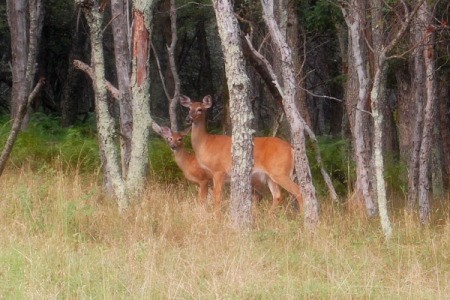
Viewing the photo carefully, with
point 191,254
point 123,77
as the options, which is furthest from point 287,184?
point 191,254

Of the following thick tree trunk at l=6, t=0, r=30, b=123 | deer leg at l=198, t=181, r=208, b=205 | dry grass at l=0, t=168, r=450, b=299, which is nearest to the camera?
dry grass at l=0, t=168, r=450, b=299

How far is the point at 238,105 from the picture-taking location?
9500mm

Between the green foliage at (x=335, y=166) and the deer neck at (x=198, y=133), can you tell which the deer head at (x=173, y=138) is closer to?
the deer neck at (x=198, y=133)

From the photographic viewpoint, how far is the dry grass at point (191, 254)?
7109 mm

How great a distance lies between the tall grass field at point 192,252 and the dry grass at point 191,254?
0.01 metres

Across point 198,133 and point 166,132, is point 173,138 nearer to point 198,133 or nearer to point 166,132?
point 166,132

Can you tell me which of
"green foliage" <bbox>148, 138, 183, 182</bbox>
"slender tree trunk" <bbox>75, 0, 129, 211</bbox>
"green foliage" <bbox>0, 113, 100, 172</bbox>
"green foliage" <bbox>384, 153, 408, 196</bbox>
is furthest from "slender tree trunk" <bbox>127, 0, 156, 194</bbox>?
"green foliage" <bbox>384, 153, 408, 196</bbox>

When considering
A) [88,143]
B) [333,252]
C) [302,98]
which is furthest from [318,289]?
[88,143]

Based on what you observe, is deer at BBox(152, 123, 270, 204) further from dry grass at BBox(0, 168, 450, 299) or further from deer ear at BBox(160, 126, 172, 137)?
dry grass at BBox(0, 168, 450, 299)

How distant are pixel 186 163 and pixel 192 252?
5087 millimetres

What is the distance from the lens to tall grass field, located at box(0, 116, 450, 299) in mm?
7109

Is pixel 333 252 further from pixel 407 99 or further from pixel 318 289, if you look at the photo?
pixel 407 99

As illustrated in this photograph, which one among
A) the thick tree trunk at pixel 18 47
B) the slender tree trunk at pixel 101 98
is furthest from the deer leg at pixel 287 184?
the thick tree trunk at pixel 18 47

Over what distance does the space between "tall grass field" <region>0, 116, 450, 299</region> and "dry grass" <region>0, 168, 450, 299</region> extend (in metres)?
0.01
